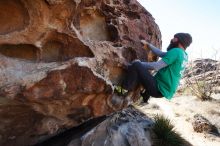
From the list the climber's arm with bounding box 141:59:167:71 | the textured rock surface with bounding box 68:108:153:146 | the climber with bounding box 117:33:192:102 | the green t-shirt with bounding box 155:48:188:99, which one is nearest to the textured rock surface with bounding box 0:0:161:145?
the climber with bounding box 117:33:192:102

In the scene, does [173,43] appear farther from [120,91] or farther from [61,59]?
[61,59]

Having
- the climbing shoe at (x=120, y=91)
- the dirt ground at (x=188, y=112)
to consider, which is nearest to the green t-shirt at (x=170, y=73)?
the climbing shoe at (x=120, y=91)

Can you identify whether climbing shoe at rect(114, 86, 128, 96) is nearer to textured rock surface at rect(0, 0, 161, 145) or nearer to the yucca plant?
textured rock surface at rect(0, 0, 161, 145)

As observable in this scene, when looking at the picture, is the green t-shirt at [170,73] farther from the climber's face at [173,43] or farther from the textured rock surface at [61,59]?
the textured rock surface at [61,59]

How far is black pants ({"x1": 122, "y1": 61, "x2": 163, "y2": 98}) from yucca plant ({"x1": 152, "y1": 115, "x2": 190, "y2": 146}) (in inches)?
166

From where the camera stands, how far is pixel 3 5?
16.0 feet

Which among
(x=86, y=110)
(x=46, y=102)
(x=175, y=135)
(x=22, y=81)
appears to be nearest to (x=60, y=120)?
(x=86, y=110)

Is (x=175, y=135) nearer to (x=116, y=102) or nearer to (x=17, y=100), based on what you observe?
(x=116, y=102)

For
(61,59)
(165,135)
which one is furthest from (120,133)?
(61,59)

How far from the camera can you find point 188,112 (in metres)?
13.8

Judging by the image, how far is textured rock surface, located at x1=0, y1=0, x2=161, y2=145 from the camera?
4.89 meters

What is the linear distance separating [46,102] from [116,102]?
1.38 meters

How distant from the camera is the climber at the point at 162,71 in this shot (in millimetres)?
5969

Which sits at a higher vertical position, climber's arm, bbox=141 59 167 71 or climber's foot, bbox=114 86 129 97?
climber's arm, bbox=141 59 167 71
